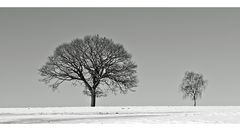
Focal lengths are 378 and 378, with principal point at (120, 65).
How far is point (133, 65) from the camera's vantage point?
149ft

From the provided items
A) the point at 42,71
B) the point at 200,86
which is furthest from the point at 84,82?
the point at 200,86

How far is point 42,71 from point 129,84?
414 inches

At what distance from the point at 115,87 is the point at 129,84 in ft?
5.68
